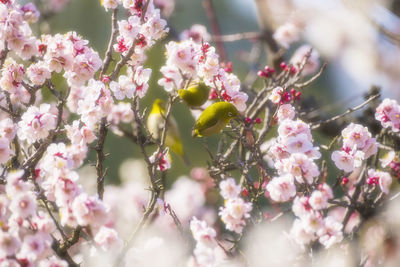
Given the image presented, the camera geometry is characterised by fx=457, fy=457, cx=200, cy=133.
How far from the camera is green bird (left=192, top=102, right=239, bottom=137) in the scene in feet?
6.96

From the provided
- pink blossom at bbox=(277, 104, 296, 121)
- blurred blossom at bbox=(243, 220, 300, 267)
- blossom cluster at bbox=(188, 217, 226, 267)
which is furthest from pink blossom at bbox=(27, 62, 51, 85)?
blurred blossom at bbox=(243, 220, 300, 267)

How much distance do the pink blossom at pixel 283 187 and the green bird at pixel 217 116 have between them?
1.32ft

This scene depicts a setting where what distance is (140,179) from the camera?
5.61 meters

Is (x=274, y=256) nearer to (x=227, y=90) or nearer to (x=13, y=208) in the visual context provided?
(x=227, y=90)

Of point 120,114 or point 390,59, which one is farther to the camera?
point 390,59

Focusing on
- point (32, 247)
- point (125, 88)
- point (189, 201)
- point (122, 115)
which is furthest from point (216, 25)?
point (32, 247)

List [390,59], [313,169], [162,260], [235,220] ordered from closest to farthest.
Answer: [313,169] → [235,220] → [162,260] → [390,59]

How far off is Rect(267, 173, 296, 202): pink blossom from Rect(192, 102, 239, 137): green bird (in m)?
0.40

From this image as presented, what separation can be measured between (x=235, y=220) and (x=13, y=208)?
929 millimetres

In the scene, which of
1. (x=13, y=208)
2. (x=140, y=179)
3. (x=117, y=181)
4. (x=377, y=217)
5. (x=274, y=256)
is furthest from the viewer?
(x=117, y=181)

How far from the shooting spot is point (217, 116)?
2.13 meters

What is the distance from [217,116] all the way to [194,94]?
0.76ft

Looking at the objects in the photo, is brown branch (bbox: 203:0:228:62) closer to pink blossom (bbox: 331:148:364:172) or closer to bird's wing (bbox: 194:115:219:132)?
bird's wing (bbox: 194:115:219:132)

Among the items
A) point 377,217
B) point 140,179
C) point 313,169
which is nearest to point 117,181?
point 140,179
